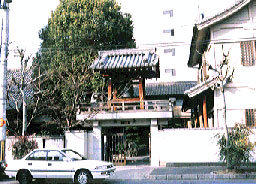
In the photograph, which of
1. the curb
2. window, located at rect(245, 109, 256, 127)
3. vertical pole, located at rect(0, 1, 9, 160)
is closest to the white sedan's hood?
the curb

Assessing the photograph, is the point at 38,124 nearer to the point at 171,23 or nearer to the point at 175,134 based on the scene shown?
the point at 175,134

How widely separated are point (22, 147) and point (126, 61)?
9259 millimetres

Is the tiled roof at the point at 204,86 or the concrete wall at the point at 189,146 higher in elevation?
the tiled roof at the point at 204,86

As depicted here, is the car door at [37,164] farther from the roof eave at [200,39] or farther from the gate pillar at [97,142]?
the roof eave at [200,39]

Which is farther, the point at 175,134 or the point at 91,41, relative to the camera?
the point at 91,41

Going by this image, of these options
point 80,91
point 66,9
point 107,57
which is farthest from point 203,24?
point 66,9

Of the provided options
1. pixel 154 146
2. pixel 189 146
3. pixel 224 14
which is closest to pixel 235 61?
pixel 224 14

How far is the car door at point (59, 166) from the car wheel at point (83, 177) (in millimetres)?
368

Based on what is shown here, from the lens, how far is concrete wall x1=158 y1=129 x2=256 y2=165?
17844 millimetres

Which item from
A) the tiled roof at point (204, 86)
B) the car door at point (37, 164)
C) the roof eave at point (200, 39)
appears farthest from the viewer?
the roof eave at point (200, 39)

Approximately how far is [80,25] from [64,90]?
6.95 m

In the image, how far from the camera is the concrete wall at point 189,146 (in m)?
17.8

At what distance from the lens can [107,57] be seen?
23047 mm

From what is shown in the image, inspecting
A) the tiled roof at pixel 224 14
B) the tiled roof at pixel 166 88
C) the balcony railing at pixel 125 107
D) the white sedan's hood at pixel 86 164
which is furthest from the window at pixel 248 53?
the tiled roof at pixel 166 88
